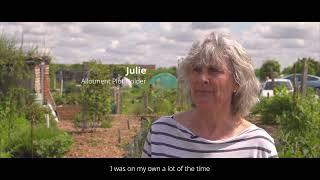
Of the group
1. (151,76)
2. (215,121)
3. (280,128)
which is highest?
(151,76)

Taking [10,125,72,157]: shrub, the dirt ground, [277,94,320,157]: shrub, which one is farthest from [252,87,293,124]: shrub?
[10,125,72,157]: shrub

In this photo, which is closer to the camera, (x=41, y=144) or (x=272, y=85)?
(x=41, y=144)

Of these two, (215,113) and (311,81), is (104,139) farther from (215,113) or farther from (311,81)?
(215,113)

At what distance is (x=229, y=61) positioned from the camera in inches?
56.5

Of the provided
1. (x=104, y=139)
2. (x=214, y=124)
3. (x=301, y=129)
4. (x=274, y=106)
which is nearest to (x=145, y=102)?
(x=104, y=139)

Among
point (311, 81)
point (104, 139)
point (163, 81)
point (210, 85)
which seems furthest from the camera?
point (311, 81)

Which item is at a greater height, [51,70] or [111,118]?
[51,70]

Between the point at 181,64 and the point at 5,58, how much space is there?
8.57 feet

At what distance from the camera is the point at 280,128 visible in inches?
152

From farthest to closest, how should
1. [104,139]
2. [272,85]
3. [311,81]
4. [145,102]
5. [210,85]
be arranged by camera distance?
[272,85] < [311,81] < [104,139] < [145,102] < [210,85]

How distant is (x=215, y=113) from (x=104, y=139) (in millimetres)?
2378
